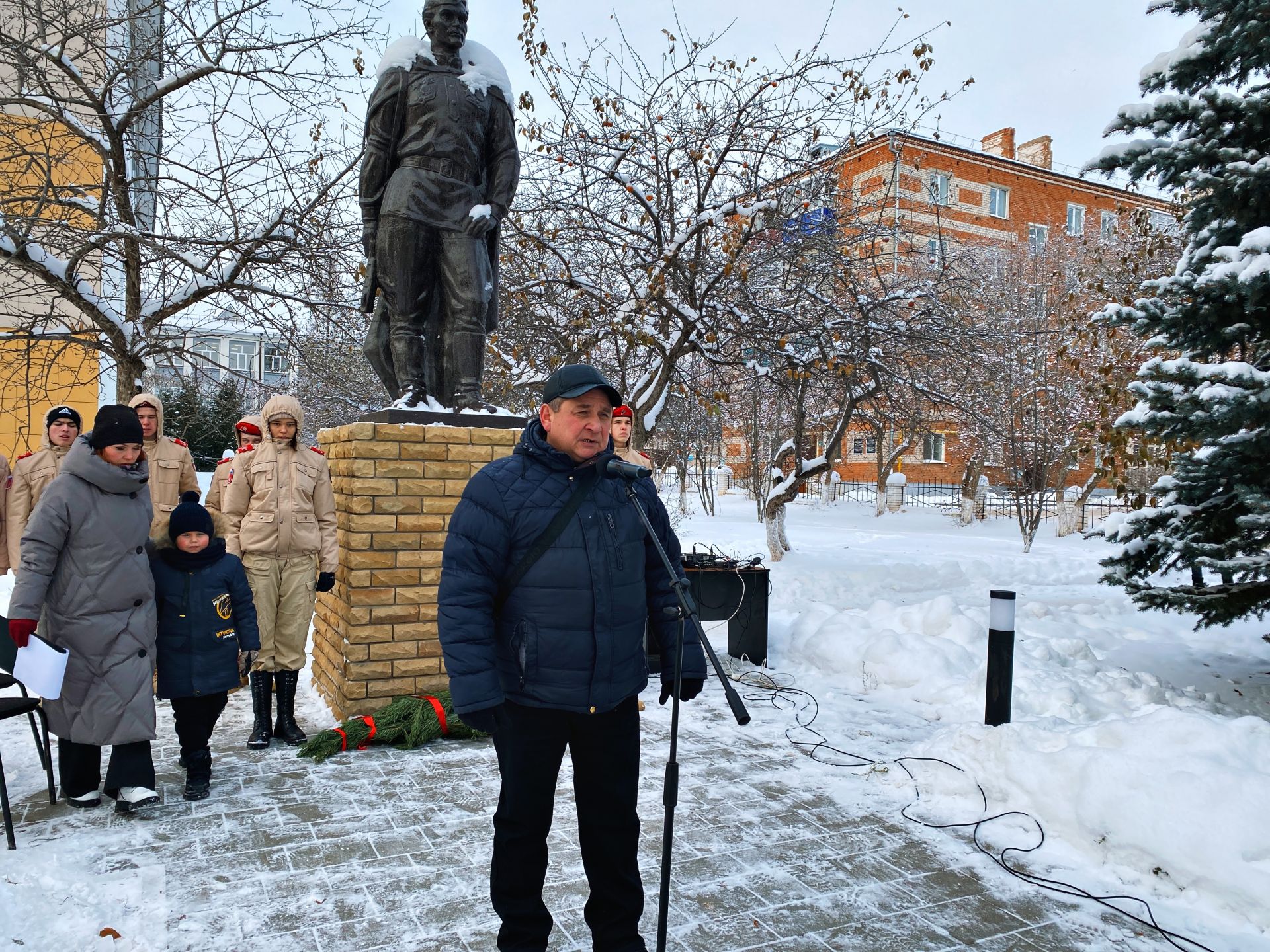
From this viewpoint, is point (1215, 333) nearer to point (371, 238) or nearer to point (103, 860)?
point (371, 238)

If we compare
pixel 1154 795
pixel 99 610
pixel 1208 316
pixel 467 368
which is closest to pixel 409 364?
pixel 467 368

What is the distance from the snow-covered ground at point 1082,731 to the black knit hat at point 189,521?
3472 millimetres

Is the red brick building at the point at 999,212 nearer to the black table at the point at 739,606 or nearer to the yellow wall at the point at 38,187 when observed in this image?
the black table at the point at 739,606

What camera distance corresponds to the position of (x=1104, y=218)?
1088 inches

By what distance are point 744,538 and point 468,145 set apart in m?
15.8

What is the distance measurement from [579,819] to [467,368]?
3.64 m

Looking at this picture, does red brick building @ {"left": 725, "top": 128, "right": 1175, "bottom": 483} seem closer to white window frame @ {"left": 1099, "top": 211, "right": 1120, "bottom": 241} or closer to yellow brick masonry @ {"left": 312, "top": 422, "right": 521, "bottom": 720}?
white window frame @ {"left": 1099, "top": 211, "right": 1120, "bottom": 241}

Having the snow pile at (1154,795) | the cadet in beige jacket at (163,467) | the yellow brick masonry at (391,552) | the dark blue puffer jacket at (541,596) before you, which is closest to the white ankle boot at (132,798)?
the yellow brick masonry at (391,552)

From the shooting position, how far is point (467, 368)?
5559 mm

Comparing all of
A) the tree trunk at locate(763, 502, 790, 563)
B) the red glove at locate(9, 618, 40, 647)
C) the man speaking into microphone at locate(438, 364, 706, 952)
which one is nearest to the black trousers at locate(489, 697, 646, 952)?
the man speaking into microphone at locate(438, 364, 706, 952)

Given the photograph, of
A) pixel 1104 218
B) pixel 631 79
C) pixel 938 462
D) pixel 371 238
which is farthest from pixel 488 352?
pixel 938 462

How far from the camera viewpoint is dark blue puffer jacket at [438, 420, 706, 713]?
2.35 metres

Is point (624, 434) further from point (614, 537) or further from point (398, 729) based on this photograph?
point (614, 537)

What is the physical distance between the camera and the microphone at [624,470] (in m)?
2.34
